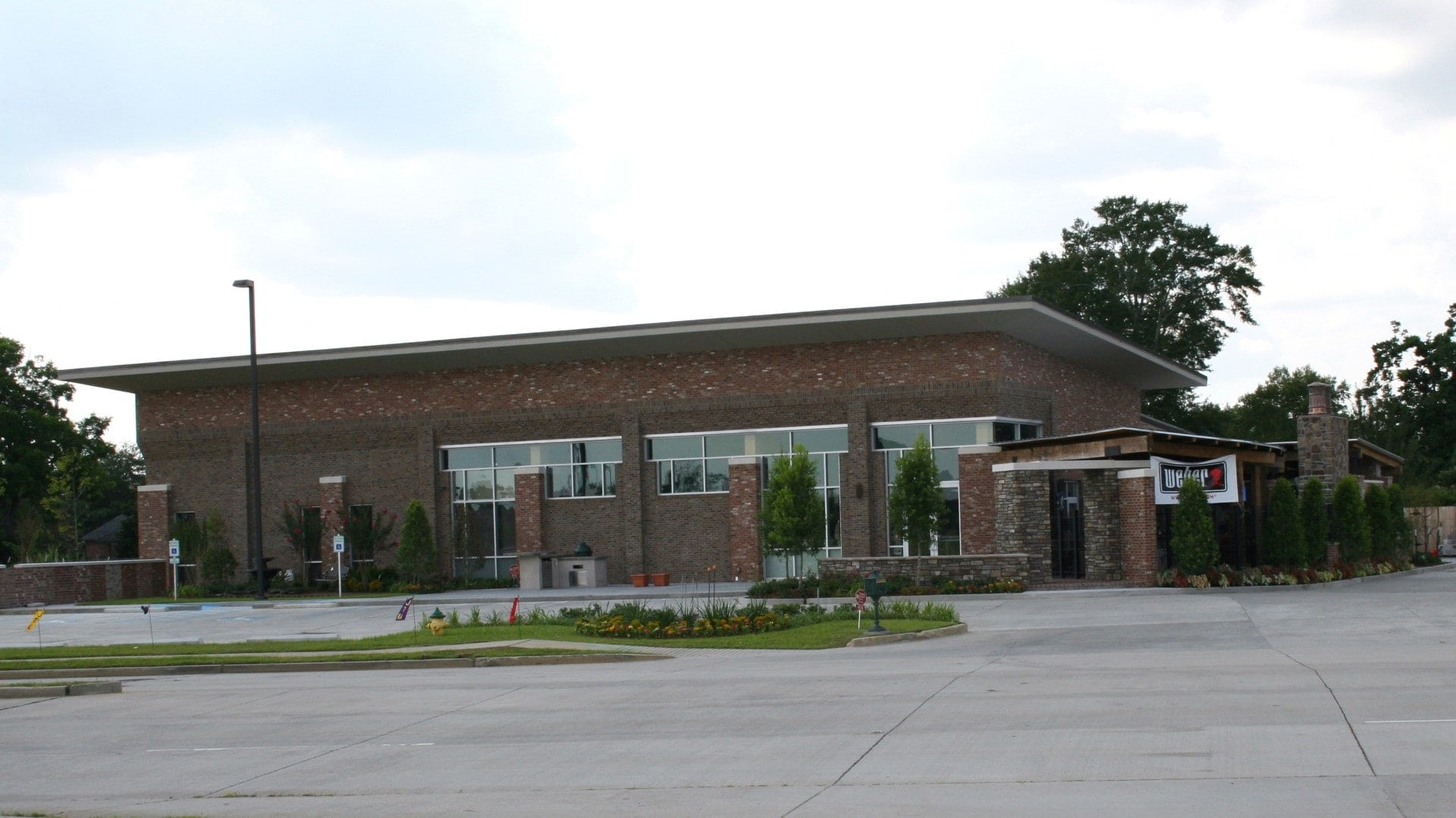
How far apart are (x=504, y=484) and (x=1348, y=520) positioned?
25.8m

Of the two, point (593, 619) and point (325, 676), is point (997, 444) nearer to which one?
point (593, 619)

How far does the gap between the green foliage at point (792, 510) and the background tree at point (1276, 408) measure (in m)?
47.6

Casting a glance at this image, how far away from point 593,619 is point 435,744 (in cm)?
1288

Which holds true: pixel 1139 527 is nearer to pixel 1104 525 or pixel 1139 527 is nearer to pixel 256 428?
pixel 1104 525

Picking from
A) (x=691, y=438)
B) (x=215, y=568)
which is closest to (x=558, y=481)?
(x=691, y=438)

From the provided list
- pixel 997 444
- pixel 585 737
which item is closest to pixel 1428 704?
pixel 585 737

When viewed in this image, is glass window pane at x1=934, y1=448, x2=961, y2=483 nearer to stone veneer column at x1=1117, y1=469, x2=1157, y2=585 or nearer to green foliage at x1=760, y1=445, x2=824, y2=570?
green foliage at x1=760, y1=445, x2=824, y2=570

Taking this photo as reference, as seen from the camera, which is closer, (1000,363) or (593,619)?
(593,619)

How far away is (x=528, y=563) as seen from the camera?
45.4 meters

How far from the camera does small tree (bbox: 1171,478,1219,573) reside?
1367 inches

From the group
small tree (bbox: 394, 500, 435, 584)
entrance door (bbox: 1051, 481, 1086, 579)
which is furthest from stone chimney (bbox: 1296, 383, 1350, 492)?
small tree (bbox: 394, 500, 435, 584)

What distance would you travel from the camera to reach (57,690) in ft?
67.9

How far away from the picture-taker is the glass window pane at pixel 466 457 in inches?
1885

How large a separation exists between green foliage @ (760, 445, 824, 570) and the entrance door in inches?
253
